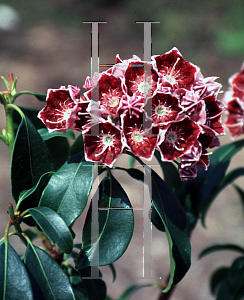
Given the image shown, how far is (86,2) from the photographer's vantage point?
616mm

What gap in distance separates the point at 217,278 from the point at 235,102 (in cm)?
47

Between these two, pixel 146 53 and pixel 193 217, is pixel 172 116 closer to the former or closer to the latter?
pixel 146 53

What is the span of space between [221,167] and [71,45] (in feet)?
1.38

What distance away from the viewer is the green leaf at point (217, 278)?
2.28 feet

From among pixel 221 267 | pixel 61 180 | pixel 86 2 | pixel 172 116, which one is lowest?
pixel 221 267

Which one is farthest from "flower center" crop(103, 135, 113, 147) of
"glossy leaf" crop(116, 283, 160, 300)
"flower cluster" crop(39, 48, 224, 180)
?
"glossy leaf" crop(116, 283, 160, 300)

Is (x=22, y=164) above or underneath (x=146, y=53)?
underneath

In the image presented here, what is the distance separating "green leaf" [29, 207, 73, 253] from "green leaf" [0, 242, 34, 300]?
84 millimetres

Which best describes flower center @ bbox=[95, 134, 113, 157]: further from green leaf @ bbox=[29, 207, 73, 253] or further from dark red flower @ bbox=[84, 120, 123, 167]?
green leaf @ bbox=[29, 207, 73, 253]

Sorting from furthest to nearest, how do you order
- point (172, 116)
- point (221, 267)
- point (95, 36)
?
point (221, 267) < point (95, 36) < point (172, 116)

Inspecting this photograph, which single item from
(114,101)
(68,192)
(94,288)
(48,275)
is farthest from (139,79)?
(94,288)

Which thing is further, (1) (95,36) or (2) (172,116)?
(1) (95,36)

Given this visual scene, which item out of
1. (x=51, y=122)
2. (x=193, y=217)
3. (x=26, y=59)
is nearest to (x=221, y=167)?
(x=193, y=217)

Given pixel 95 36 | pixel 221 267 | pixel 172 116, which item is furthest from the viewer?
pixel 221 267
